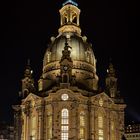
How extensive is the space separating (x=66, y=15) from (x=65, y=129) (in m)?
32.9

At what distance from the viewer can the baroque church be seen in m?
93.8

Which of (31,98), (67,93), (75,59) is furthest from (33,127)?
(75,59)

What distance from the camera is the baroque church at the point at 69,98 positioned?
93812 millimetres

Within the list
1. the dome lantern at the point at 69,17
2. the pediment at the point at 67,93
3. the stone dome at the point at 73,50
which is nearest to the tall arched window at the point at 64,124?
the pediment at the point at 67,93

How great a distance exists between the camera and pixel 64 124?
3666 inches

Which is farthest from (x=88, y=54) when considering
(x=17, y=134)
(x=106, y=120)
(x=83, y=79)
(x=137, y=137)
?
(x=137, y=137)

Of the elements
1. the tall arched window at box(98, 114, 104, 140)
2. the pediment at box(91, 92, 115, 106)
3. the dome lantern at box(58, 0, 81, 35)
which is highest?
the dome lantern at box(58, 0, 81, 35)

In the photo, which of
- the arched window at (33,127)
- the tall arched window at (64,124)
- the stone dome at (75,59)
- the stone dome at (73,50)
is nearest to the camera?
the tall arched window at (64,124)

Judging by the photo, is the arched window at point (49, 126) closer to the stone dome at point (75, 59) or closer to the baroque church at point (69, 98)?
the baroque church at point (69, 98)

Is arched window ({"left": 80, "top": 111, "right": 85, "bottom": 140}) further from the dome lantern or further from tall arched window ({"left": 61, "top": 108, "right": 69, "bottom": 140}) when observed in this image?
the dome lantern

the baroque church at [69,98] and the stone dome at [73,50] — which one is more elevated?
the stone dome at [73,50]

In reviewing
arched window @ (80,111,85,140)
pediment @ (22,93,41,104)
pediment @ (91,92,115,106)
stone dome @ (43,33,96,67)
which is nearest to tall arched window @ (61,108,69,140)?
arched window @ (80,111,85,140)

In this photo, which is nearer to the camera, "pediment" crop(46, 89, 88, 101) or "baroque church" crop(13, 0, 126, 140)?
"baroque church" crop(13, 0, 126, 140)

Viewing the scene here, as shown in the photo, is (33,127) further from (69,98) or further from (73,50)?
(73,50)
